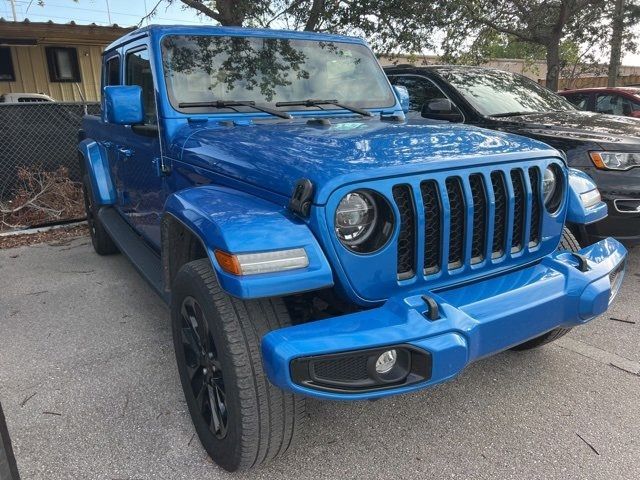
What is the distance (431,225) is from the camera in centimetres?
204

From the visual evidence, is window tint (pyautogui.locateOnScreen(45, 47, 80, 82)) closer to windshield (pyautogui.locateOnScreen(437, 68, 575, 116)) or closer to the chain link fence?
the chain link fence

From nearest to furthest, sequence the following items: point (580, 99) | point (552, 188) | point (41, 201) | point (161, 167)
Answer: point (552, 188), point (161, 167), point (41, 201), point (580, 99)

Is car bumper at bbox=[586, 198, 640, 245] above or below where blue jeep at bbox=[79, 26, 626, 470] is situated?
below

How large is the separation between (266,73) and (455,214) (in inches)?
68.1

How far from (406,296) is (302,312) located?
544 mm

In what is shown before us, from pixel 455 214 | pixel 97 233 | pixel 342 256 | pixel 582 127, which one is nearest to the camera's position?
pixel 342 256

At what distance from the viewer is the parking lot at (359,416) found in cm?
221

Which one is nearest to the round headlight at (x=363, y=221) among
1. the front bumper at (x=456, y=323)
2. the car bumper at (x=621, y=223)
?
the front bumper at (x=456, y=323)

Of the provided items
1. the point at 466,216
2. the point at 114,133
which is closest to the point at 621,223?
the point at 466,216

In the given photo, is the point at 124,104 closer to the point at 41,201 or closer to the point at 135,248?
the point at 135,248

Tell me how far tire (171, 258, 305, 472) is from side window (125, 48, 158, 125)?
4.60ft

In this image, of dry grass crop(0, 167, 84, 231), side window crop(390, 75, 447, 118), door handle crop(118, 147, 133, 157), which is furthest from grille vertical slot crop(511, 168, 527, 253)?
dry grass crop(0, 167, 84, 231)

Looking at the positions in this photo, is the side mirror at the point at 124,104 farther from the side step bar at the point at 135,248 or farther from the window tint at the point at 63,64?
the window tint at the point at 63,64

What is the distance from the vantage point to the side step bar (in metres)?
3.05
